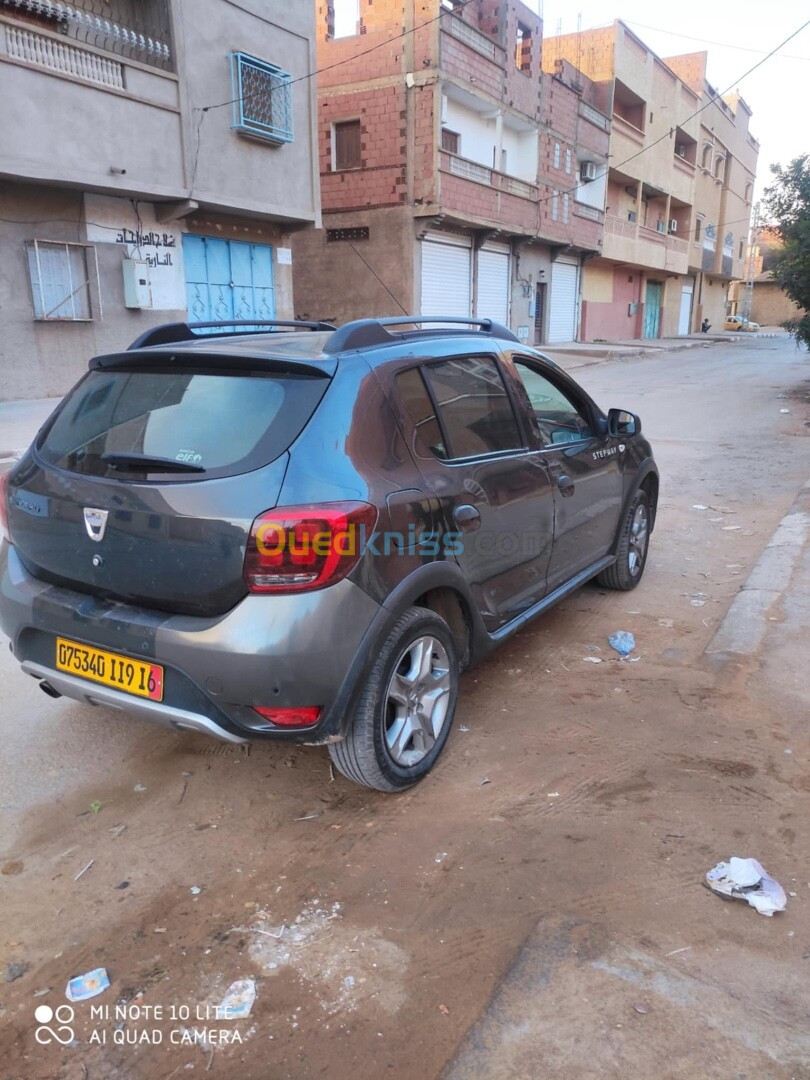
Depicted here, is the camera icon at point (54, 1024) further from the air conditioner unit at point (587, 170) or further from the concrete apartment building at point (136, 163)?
the air conditioner unit at point (587, 170)

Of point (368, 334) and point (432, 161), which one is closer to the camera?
point (368, 334)

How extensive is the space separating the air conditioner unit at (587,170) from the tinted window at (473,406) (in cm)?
3092

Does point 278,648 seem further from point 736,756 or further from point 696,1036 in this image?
point 736,756

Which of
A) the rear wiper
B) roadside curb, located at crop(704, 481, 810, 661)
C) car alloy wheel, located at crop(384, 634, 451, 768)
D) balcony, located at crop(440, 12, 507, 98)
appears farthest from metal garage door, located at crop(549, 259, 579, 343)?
the rear wiper

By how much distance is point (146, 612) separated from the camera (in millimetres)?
2719

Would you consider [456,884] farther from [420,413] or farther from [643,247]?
[643,247]

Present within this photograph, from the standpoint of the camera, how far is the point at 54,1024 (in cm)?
210

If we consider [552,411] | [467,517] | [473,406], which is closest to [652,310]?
[552,411]

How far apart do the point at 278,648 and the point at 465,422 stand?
1.39 meters

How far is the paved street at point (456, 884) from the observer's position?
2.03m

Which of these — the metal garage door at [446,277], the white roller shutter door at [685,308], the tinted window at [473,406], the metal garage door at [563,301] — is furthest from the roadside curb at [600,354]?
the tinted window at [473,406]

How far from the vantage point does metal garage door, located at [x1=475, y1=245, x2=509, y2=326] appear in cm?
2512

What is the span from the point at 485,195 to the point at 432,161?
292cm

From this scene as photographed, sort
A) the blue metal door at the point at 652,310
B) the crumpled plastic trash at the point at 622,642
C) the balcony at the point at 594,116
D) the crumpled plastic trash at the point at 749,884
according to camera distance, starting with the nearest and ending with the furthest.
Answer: the crumpled plastic trash at the point at 749,884
the crumpled plastic trash at the point at 622,642
the balcony at the point at 594,116
the blue metal door at the point at 652,310
